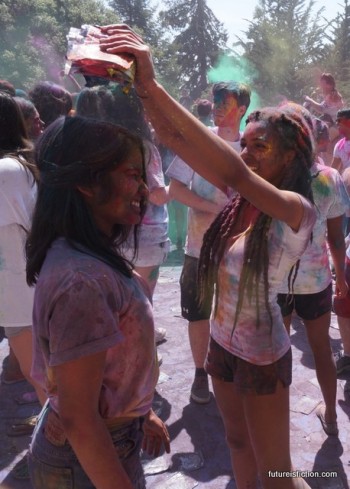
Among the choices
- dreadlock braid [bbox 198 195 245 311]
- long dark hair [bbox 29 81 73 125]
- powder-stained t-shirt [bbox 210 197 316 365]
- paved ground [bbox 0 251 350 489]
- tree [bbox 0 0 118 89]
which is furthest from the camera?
tree [bbox 0 0 118 89]

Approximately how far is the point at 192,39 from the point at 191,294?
33118mm

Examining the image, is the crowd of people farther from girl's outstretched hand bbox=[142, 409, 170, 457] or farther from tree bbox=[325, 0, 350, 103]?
tree bbox=[325, 0, 350, 103]

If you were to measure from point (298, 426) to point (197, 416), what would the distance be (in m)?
0.65

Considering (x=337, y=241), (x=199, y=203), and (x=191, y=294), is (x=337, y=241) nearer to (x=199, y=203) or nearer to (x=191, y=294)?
(x=199, y=203)

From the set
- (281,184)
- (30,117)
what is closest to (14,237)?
(30,117)

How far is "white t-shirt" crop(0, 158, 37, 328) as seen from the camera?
7.68 ft

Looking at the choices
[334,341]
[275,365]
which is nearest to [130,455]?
[275,365]

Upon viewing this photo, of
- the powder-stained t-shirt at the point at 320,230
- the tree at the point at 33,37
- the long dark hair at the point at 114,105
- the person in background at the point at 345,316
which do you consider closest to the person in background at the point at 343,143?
the person in background at the point at 345,316

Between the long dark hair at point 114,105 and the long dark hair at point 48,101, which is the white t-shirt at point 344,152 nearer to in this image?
the long dark hair at point 48,101

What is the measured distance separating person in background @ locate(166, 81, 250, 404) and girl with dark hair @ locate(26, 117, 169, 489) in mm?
1642

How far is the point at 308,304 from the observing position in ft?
8.67

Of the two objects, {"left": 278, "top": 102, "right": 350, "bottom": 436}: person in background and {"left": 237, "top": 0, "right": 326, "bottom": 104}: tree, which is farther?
{"left": 237, "top": 0, "right": 326, "bottom": 104}: tree

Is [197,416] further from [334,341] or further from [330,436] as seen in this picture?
[334,341]

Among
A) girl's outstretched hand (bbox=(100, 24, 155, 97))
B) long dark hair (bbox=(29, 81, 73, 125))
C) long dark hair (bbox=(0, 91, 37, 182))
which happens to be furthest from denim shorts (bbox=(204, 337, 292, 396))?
long dark hair (bbox=(29, 81, 73, 125))
